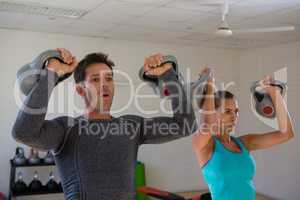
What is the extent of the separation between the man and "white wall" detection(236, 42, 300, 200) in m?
4.65

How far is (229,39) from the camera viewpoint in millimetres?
5645

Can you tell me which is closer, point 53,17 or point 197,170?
point 53,17

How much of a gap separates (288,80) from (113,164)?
197 inches

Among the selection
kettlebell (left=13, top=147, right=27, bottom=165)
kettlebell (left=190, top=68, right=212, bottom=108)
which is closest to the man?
kettlebell (left=190, top=68, right=212, bottom=108)

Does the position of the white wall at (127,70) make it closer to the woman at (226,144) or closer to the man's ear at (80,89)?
the woman at (226,144)

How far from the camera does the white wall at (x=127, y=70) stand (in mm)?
5059

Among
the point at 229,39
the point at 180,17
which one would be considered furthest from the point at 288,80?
the point at 180,17

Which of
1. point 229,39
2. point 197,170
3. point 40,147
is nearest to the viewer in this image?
point 40,147

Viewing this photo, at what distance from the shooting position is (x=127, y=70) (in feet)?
19.1

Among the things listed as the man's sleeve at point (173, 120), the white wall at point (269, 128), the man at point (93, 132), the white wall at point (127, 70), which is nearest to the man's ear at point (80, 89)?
the man at point (93, 132)

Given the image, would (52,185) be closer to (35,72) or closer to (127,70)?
(127,70)

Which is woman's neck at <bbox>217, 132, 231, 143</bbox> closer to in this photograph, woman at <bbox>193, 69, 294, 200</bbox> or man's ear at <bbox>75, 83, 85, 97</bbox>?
woman at <bbox>193, 69, 294, 200</bbox>

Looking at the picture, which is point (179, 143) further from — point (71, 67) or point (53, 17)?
point (71, 67)

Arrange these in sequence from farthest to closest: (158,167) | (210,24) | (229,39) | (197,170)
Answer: (197,170) < (158,167) < (229,39) < (210,24)
